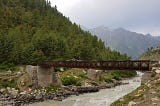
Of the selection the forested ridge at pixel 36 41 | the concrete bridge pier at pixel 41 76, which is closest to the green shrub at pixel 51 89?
the concrete bridge pier at pixel 41 76

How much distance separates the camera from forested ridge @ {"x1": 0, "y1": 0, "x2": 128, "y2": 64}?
390ft

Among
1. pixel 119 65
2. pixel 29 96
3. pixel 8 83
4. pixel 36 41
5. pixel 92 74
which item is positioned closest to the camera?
pixel 119 65

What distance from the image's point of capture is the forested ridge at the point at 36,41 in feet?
390

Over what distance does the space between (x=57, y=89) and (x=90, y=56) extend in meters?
62.6

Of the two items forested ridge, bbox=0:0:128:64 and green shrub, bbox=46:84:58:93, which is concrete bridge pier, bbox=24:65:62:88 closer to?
green shrub, bbox=46:84:58:93

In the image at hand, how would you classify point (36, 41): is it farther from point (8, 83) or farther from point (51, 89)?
point (51, 89)

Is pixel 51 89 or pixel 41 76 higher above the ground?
pixel 41 76

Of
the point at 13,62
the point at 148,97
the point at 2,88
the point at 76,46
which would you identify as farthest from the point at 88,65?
the point at 76,46

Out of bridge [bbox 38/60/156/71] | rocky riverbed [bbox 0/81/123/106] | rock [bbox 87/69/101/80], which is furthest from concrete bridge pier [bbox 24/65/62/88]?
rock [bbox 87/69/101/80]

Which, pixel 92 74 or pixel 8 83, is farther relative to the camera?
pixel 92 74

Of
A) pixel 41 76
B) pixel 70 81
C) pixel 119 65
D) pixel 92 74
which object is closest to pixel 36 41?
pixel 92 74

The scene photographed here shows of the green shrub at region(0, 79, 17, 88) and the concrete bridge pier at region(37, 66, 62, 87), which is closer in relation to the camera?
the concrete bridge pier at region(37, 66, 62, 87)

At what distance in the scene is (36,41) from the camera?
5295 inches

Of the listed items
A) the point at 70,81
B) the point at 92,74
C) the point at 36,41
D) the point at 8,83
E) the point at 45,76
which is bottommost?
the point at 70,81
